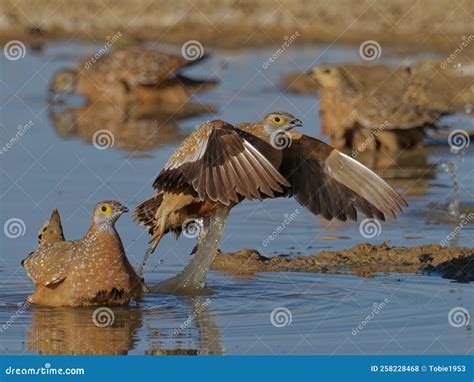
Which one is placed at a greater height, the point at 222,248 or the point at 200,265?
the point at 222,248

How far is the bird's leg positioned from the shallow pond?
0.21 meters

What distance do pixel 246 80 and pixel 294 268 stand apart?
47.2 feet

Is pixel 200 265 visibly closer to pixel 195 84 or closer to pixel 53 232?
pixel 53 232

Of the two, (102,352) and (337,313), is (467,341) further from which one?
(102,352)

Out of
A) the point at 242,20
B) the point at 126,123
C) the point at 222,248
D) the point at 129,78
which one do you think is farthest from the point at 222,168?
the point at 242,20

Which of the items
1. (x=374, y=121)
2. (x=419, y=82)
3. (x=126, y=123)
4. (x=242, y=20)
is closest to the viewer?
(x=374, y=121)

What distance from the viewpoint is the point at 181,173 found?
1141 cm

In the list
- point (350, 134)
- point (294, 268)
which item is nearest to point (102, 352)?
point (294, 268)

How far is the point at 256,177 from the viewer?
11328mm

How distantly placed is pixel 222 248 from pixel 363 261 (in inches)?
58.4

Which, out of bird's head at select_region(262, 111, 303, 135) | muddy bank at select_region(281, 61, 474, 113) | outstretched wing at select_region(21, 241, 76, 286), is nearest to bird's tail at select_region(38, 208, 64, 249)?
outstretched wing at select_region(21, 241, 76, 286)

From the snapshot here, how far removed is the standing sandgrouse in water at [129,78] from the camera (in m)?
23.9

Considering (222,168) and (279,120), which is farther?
(279,120)

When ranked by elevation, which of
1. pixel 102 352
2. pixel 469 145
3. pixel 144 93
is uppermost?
pixel 144 93
